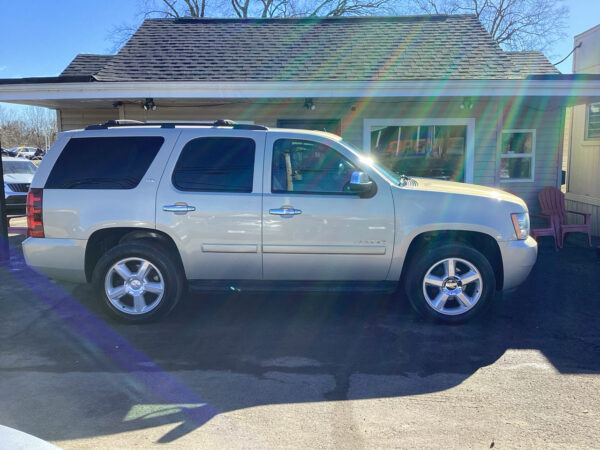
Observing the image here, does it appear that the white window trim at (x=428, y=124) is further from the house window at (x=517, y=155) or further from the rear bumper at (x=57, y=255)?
the rear bumper at (x=57, y=255)

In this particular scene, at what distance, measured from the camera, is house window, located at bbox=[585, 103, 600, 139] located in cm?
1058

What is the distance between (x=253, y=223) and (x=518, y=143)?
7.87 m

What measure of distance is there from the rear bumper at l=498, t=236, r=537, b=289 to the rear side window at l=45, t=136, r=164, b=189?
143 inches

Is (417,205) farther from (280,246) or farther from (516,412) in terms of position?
(516,412)

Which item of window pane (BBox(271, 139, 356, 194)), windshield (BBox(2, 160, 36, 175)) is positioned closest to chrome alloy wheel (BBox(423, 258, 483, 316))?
window pane (BBox(271, 139, 356, 194))

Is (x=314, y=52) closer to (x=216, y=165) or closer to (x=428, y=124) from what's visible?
(x=428, y=124)

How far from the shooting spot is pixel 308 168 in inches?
198

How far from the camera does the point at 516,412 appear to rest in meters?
3.40

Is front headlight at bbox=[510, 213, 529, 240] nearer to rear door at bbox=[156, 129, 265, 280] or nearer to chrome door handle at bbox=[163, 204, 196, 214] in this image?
rear door at bbox=[156, 129, 265, 280]

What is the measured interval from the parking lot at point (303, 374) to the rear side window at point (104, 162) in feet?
4.84

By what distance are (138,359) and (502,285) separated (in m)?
3.57

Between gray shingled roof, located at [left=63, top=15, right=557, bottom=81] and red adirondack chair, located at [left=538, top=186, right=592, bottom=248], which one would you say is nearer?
Result: red adirondack chair, located at [left=538, top=186, right=592, bottom=248]

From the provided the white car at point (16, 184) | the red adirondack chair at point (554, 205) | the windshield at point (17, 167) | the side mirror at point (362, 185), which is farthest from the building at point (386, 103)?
the side mirror at point (362, 185)

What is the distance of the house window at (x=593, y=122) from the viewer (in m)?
10.6
